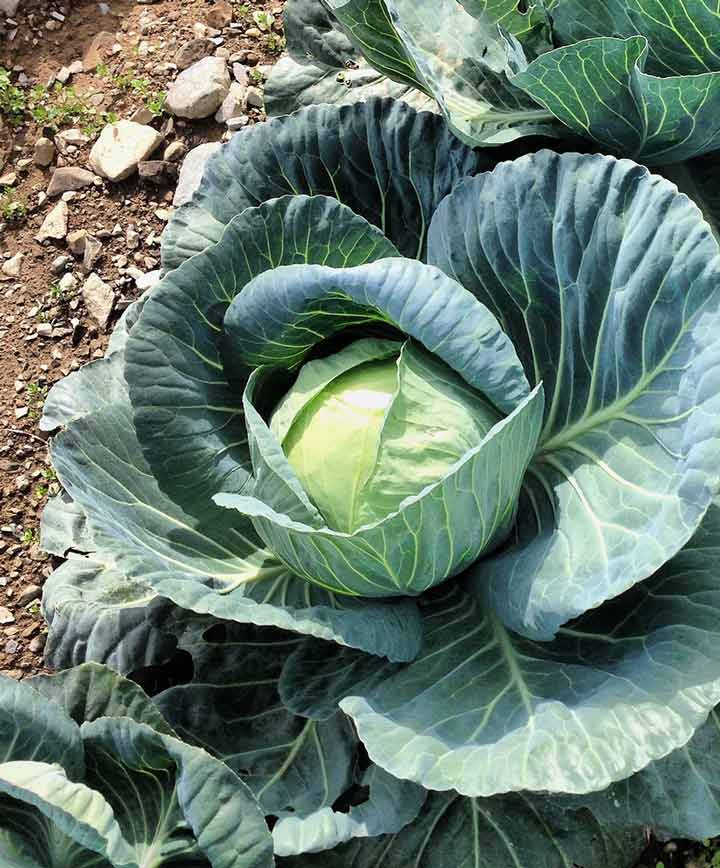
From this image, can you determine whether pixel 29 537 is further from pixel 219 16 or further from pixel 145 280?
pixel 219 16

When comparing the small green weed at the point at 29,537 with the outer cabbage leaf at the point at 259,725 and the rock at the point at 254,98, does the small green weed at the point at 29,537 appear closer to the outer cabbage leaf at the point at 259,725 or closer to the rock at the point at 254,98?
the outer cabbage leaf at the point at 259,725

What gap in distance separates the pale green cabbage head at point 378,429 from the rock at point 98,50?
221 cm

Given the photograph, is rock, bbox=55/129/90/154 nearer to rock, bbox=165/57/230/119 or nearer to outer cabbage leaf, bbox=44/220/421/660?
rock, bbox=165/57/230/119

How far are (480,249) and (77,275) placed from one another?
1786 mm

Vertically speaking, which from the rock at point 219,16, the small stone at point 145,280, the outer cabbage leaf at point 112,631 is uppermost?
the rock at point 219,16

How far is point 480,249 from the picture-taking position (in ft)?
6.63

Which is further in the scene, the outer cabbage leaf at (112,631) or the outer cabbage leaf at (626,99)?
the outer cabbage leaf at (112,631)

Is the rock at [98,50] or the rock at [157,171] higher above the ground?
the rock at [98,50]

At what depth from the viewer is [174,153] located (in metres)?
3.45

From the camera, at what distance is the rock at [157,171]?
341 centimetres

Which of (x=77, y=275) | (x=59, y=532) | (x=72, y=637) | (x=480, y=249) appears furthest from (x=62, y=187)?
(x=480, y=249)

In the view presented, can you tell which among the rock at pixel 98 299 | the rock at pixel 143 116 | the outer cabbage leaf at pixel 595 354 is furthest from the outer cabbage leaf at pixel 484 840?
the rock at pixel 143 116

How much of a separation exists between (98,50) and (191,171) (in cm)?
71

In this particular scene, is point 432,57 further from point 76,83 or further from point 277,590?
point 76,83
